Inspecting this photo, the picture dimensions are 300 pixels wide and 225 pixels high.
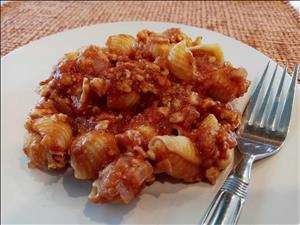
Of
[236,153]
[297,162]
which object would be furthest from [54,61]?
[297,162]

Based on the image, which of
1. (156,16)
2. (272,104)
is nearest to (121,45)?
(272,104)

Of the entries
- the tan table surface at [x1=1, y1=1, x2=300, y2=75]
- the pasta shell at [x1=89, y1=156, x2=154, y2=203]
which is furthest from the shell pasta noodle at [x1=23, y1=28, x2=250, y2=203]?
the tan table surface at [x1=1, y1=1, x2=300, y2=75]

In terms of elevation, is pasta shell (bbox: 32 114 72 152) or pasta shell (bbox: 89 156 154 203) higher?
pasta shell (bbox: 32 114 72 152)

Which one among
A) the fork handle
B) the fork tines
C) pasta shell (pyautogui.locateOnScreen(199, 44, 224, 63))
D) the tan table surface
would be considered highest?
pasta shell (pyautogui.locateOnScreen(199, 44, 224, 63))

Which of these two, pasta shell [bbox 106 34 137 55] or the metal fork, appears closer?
the metal fork

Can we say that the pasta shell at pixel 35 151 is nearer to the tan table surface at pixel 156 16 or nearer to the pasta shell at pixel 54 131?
the pasta shell at pixel 54 131

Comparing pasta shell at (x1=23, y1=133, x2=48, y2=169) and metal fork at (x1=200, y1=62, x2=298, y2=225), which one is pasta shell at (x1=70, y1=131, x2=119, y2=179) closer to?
pasta shell at (x1=23, y1=133, x2=48, y2=169)

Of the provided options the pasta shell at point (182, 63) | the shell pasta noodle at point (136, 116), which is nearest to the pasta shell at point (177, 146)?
the shell pasta noodle at point (136, 116)
